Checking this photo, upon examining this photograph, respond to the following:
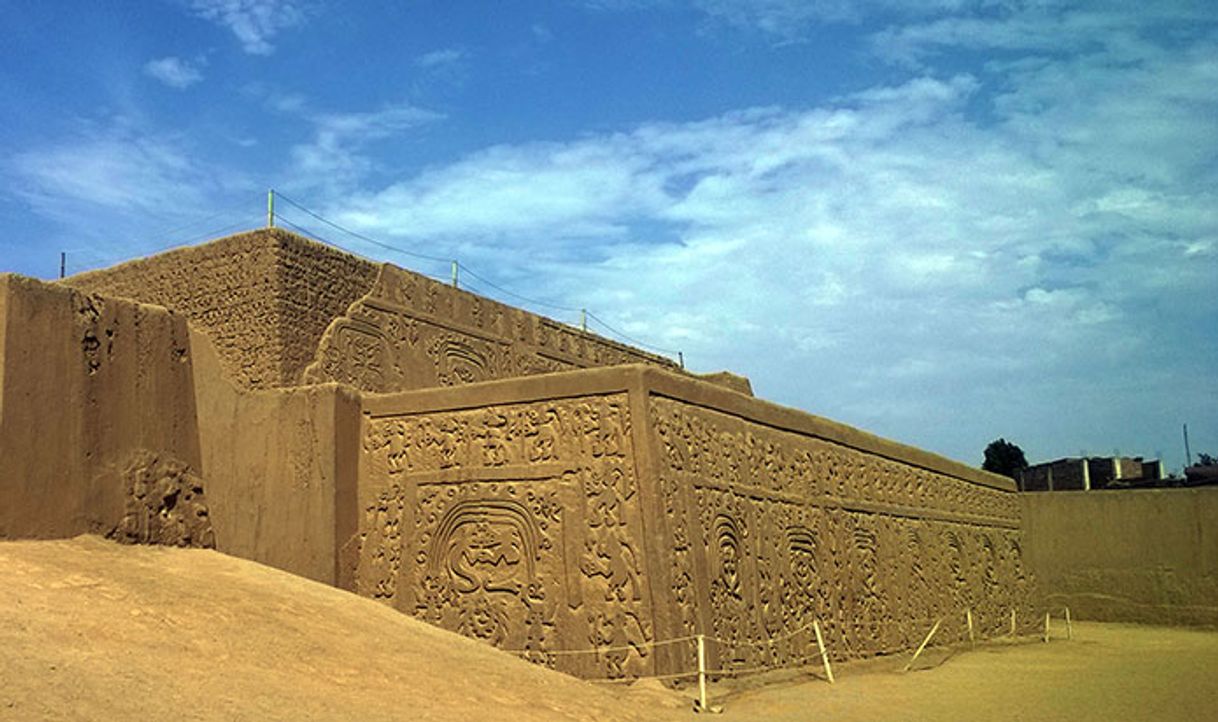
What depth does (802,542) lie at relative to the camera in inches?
522

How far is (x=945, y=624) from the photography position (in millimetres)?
16891

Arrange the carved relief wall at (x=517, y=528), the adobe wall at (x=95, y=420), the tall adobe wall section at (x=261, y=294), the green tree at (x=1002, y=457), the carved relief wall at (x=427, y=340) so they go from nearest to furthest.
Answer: the adobe wall at (x=95, y=420)
the carved relief wall at (x=517, y=528)
the tall adobe wall section at (x=261, y=294)
the carved relief wall at (x=427, y=340)
the green tree at (x=1002, y=457)

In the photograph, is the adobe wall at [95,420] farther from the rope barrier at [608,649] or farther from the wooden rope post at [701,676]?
the wooden rope post at [701,676]

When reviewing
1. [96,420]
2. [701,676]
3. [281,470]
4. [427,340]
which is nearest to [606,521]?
[701,676]

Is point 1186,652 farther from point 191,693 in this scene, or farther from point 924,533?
point 191,693

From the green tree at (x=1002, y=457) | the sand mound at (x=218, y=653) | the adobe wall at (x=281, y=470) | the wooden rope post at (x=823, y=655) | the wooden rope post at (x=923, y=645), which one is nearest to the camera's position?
the sand mound at (x=218, y=653)

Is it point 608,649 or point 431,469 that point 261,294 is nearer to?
point 431,469

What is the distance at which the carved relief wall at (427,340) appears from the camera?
1463 cm

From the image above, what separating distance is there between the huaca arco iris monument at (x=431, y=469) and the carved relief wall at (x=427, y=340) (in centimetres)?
5

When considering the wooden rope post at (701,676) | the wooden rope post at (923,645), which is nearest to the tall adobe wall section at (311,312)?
the wooden rope post at (701,676)

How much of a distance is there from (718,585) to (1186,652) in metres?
10.2

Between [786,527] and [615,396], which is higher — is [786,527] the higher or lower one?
the lower one

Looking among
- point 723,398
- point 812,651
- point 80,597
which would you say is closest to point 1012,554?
point 812,651

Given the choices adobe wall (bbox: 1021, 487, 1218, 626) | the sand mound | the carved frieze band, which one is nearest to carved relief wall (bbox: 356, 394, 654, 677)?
the carved frieze band
